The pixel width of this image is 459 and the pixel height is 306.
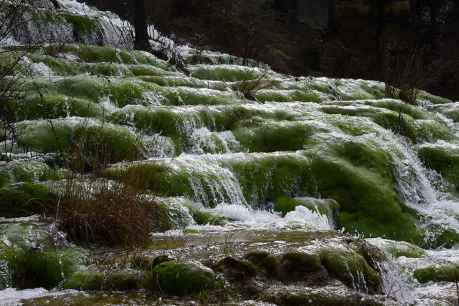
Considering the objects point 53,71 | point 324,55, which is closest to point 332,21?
point 324,55

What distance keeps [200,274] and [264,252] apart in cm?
53

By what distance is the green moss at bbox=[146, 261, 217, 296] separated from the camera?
A: 3.86 meters

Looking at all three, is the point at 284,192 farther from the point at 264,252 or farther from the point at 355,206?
the point at 264,252

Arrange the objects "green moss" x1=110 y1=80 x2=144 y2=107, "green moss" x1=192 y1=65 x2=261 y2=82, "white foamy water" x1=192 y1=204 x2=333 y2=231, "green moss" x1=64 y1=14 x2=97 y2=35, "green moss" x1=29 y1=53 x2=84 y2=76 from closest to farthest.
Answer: "white foamy water" x1=192 y1=204 x2=333 y2=231
"green moss" x1=110 y1=80 x2=144 y2=107
"green moss" x1=29 y1=53 x2=84 y2=76
"green moss" x1=192 y1=65 x2=261 y2=82
"green moss" x1=64 y1=14 x2=97 y2=35

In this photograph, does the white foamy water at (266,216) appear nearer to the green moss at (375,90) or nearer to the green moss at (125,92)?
the green moss at (125,92)

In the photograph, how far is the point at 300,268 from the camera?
411cm

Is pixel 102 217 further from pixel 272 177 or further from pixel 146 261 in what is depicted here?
pixel 272 177

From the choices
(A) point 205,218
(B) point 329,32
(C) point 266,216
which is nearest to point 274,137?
(C) point 266,216

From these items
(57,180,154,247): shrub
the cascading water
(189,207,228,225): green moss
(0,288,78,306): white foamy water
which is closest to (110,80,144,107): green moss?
the cascading water

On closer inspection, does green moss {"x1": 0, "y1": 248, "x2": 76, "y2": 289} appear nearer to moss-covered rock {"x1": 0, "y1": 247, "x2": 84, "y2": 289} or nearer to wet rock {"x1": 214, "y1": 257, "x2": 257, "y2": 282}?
moss-covered rock {"x1": 0, "y1": 247, "x2": 84, "y2": 289}

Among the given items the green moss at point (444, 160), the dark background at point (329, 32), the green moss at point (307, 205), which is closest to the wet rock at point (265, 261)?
the green moss at point (307, 205)

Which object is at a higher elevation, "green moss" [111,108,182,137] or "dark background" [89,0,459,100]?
"dark background" [89,0,459,100]

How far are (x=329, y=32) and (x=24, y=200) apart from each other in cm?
2086

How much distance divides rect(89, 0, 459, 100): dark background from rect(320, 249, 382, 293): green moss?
40.9 feet
